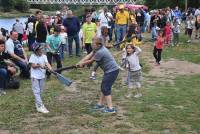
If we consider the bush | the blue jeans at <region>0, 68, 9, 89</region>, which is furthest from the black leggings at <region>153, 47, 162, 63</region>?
the bush

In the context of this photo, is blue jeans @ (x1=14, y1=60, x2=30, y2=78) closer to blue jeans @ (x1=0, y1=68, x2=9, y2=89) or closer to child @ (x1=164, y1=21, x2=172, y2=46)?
blue jeans @ (x1=0, y1=68, x2=9, y2=89)

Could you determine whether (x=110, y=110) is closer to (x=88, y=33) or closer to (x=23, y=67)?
(x=23, y=67)

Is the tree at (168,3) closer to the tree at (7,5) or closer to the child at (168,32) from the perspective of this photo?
the tree at (7,5)

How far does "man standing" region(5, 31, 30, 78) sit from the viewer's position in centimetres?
1310

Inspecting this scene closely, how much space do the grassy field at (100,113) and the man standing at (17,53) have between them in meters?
0.48

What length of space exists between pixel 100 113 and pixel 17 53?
4404 mm

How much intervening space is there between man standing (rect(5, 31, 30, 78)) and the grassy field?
477 millimetres

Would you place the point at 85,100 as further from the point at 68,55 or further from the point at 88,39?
the point at 68,55

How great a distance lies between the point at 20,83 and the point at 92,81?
197cm

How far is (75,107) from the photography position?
35.2 ft

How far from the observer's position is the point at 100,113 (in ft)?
33.2

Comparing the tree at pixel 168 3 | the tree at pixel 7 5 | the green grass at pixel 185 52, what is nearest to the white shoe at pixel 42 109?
the green grass at pixel 185 52

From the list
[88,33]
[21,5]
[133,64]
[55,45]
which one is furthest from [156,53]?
[21,5]

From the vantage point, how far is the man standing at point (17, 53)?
13.1 m
